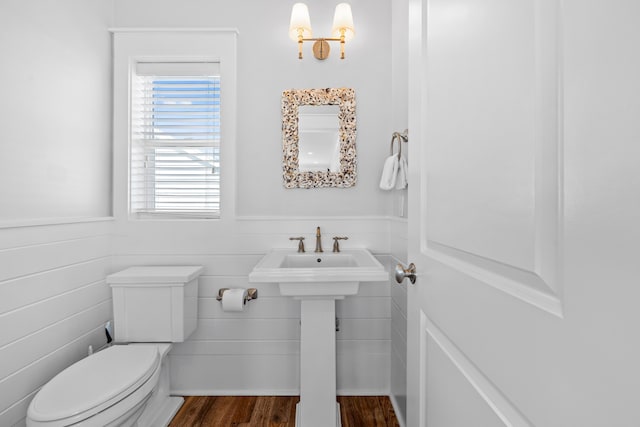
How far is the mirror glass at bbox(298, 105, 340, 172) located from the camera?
2.00 metres

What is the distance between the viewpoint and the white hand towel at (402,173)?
5.56ft

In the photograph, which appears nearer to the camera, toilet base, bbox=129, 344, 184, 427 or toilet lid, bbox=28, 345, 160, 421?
toilet lid, bbox=28, 345, 160, 421

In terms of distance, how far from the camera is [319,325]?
153 centimetres

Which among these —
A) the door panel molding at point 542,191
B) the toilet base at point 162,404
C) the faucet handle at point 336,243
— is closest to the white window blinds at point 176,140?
the faucet handle at point 336,243

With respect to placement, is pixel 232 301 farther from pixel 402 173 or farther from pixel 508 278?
pixel 508 278

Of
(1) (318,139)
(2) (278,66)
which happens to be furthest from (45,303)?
(2) (278,66)

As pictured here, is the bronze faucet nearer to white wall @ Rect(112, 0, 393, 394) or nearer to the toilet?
white wall @ Rect(112, 0, 393, 394)

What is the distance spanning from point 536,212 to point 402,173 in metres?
1.30

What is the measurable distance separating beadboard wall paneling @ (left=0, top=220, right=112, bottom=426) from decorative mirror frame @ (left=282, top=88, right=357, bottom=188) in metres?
1.15

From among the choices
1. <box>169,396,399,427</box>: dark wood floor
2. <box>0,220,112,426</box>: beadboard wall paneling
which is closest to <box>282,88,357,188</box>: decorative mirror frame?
<box>0,220,112,426</box>: beadboard wall paneling

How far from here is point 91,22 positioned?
1.81 m

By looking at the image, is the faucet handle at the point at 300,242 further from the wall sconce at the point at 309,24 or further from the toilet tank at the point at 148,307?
the wall sconce at the point at 309,24

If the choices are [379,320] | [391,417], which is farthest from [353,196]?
[391,417]

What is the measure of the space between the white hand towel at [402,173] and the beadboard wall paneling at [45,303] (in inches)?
65.5
